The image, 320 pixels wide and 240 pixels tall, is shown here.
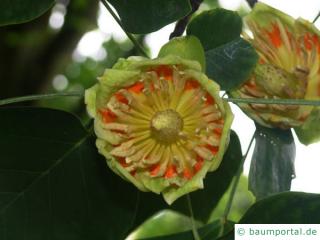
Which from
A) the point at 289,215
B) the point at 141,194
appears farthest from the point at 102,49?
the point at 289,215

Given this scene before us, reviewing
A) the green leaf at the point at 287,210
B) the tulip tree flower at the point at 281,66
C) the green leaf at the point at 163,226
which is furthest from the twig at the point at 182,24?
the green leaf at the point at 163,226

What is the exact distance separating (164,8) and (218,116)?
16 cm

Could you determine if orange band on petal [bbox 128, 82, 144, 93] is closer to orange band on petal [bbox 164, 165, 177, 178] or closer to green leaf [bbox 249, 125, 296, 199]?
orange band on petal [bbox 164, 165, 177, 178]

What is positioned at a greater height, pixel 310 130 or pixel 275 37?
pixel 275 37

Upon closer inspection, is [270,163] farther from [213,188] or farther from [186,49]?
[186,49]

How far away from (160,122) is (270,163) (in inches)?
9.3

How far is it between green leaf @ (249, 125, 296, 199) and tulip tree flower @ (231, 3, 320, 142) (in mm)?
31

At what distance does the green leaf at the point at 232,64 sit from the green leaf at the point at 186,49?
0.07 meters

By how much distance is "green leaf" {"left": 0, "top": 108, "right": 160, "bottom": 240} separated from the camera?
1038 millimetres

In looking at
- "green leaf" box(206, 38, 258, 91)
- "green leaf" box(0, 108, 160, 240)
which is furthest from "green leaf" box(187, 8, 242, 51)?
"green leaf" box(0, 108, 160, 240)

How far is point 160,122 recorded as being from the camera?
96cm

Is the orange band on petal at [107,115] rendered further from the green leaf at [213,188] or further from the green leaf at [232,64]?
the green leaf at [213,188]

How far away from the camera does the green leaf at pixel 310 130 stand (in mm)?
1053

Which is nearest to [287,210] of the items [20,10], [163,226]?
[20,10]
